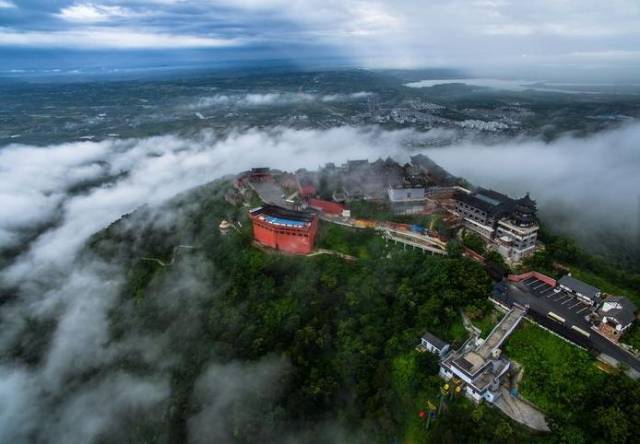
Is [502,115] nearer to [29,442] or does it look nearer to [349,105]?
[349,105]

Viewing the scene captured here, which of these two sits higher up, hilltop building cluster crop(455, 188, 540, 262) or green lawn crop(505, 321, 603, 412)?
hilltop building cluster crop(455, 188, 540, 262)

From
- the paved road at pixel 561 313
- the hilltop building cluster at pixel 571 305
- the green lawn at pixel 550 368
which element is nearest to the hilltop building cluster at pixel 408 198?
the hilltop building cluster at pixel 571 305

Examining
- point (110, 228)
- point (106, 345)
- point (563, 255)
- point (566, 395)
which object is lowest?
point (106, 345)

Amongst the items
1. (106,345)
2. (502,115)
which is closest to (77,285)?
(106,345)

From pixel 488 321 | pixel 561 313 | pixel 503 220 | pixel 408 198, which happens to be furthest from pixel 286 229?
pixel 561 313

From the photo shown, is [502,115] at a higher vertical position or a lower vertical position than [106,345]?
higher

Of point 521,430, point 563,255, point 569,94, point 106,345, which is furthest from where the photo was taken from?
point 569,94

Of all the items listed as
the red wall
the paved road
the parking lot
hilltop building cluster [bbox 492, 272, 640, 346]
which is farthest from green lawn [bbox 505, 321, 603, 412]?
the red wall

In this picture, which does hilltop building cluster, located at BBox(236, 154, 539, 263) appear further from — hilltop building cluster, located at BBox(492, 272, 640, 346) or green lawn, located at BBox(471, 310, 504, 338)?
green lawn, located at BBox(471, 310, 504, 338)
